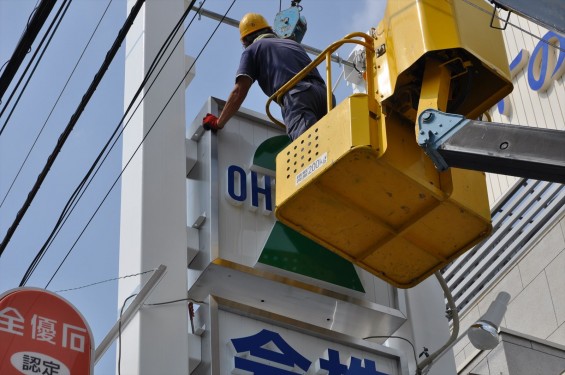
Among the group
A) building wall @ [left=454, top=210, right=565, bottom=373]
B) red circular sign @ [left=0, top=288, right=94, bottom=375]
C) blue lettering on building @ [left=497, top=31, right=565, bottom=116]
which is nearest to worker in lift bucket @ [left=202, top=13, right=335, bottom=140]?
red circular sign @ [left=0, top=288, right=94, bottom=375]

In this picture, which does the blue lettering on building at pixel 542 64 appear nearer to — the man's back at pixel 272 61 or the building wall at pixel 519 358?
the building wall at pixel 519 358

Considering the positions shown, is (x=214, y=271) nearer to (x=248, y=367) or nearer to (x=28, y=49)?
(x=248, y=367)

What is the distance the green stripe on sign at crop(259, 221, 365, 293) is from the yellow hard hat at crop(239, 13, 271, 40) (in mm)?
1930

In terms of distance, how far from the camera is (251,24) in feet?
38.9

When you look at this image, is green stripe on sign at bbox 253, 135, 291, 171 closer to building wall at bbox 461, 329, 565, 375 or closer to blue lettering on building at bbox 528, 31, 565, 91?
building wall at bbox 461, 329, 565, 375

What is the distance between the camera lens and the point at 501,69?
9391 mm

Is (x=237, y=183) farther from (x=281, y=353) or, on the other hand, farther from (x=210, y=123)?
(x=281, y=353)

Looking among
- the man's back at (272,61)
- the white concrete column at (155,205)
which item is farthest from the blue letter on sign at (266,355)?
the man's back at (272,61)

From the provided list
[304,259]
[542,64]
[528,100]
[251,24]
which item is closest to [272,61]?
[251,24]

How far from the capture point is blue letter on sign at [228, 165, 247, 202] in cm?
1148

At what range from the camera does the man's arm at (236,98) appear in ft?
37.6

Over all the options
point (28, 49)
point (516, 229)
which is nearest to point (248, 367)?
point (28, 49)

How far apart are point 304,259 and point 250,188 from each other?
0.87 m

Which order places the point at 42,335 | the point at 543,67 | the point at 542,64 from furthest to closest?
the point at 542,64 → the point at 543,67 → the point at 42,335
